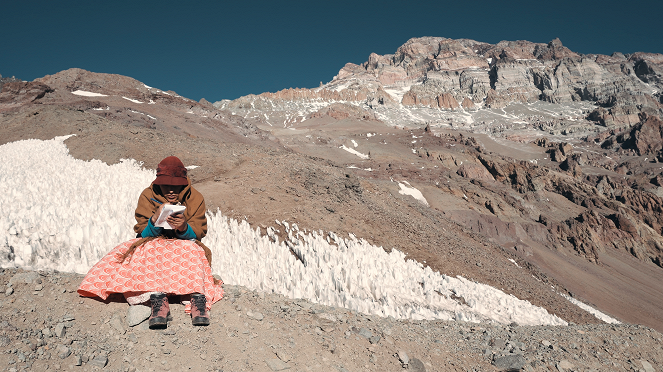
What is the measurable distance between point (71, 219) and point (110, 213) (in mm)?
1143

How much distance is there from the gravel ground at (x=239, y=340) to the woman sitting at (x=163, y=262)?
16 centimetres

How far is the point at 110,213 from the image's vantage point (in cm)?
696

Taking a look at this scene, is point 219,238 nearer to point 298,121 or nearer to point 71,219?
point 71,219

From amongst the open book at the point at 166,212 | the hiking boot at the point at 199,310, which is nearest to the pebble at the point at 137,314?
the hiking boot at the point at 199,310

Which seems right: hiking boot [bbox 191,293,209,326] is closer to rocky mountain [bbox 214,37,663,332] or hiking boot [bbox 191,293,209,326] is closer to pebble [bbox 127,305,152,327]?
pebble [bbox 127,305,152,327]

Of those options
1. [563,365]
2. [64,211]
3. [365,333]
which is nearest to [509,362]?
[563,365]

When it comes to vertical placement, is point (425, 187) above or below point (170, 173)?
above

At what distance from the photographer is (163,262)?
3830 millimetres

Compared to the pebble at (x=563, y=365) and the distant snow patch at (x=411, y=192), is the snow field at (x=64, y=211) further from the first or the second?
the distant snow patch at (x=411, y=192)

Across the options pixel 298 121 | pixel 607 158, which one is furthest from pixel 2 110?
pixel 607 158

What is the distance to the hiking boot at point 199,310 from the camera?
3.50 meters

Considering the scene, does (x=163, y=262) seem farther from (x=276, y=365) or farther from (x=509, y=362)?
(x=509, y=362)

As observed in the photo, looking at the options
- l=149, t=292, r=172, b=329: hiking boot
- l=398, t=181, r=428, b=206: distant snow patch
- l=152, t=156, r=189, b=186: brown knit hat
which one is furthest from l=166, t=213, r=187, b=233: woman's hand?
l=398, t=181, r=428, b=206: distant snow patch

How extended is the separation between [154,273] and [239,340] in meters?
1.14
